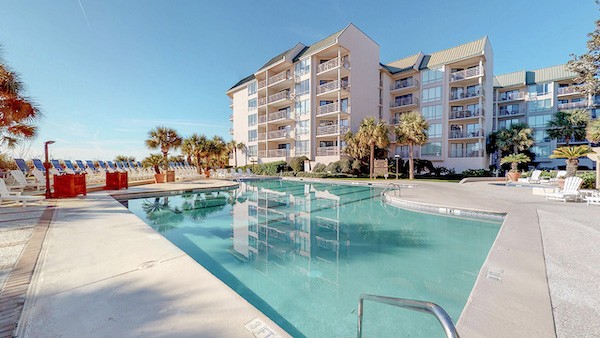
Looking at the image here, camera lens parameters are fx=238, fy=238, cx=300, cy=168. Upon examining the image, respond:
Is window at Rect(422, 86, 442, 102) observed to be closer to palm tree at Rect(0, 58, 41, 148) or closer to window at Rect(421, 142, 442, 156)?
window at Rect(421, 142, 442, 156)

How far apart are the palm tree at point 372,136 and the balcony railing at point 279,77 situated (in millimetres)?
12910

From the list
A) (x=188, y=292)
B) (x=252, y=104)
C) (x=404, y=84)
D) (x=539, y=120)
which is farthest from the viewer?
(x=252, y=104)

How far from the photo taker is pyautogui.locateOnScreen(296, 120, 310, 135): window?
29406mm

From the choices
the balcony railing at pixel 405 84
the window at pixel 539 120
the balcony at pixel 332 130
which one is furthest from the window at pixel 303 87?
the window at pixel 539 120

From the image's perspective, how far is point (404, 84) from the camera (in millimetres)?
32188

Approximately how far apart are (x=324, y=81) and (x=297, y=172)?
11.8m

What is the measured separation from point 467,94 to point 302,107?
19706 mm

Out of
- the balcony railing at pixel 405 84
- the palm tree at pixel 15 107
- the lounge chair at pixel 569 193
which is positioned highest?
the balcony railing at pixel 405 84

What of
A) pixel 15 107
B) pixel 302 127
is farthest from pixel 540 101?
pixel 15 107

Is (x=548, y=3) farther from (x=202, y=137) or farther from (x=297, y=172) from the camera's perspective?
(x=202, y=137)

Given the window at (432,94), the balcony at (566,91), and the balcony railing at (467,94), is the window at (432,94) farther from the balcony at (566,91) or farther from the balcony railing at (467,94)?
the balcony at (566,91)

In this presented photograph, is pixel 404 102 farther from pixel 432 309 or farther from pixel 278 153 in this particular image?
pixel 432 309

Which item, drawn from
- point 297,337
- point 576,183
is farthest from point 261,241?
point 576,183

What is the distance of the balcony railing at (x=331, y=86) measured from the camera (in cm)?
2708
